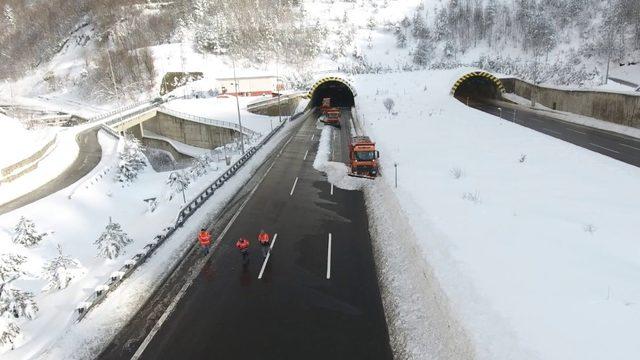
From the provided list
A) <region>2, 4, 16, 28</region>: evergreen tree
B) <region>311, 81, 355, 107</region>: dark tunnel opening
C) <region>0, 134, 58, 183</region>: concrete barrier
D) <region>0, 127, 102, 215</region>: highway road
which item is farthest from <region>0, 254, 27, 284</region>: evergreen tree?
<region>2, 4, 16, 28</region>: evergreen tree

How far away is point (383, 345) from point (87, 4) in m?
175

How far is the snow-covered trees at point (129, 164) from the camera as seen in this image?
38.3 metres

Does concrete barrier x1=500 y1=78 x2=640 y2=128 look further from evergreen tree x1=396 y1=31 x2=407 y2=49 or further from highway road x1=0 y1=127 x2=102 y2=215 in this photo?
evergreen tree x1=396 y1=31 x2=407 y2=49

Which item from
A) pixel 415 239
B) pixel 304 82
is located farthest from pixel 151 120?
pixel 415 239

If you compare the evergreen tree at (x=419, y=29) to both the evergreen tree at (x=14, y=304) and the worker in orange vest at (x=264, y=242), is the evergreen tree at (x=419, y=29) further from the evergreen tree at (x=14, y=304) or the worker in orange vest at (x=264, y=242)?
the evergreen tree at (x=14, y=304)

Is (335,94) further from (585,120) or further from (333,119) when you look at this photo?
(585,120)

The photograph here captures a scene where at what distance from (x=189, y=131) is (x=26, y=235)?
4225 cm

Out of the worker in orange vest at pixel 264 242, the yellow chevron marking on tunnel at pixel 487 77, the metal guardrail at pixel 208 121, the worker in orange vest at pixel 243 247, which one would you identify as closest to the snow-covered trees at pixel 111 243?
the worker in orange vest at pixel 243 247

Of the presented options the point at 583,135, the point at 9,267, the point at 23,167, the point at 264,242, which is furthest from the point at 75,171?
the point at 583,135

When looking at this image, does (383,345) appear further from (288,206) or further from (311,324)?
(288,206)

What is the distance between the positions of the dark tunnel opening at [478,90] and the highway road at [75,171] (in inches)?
2204

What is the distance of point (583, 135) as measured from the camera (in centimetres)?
3753

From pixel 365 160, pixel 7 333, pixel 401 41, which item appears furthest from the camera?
pixel 401 41

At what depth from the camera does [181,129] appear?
66.2 meters
